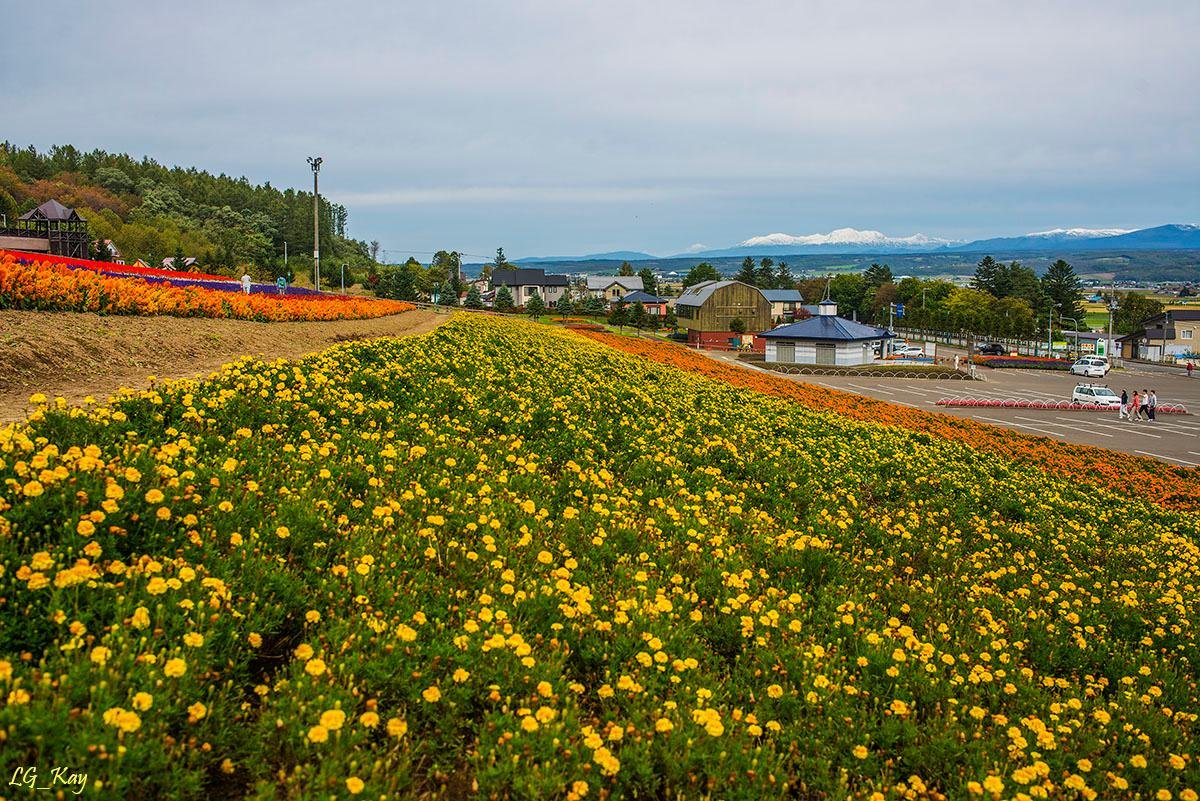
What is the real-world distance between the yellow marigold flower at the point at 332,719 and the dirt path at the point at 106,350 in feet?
19.5

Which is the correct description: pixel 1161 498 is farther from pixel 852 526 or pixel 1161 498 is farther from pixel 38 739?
pixel 38 739

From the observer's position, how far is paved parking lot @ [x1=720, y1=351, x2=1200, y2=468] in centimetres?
2774

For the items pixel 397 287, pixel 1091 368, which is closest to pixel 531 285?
pixel 397 287

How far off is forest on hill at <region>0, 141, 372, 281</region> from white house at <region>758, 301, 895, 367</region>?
5276 centimetres

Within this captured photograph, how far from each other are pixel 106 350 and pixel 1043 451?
70.7 ft

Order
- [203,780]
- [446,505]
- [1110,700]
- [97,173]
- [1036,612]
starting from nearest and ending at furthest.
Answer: [203,780] < [1110,700] < [446,505] < [1036,612] < [97,173]

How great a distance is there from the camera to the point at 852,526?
29.2ft

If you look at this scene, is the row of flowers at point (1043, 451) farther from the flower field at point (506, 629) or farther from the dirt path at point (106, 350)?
the dirt path at point (106, 350)

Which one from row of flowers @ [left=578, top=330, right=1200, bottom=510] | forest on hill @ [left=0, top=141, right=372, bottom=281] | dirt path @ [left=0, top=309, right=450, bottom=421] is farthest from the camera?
forest on hill @ [left=0, top=141, right=372, bottom=281]

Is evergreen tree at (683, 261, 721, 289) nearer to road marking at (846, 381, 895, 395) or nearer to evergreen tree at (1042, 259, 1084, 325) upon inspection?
evergreen tree at (1042, 259, 1084, 325)

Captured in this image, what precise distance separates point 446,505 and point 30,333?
325 inches

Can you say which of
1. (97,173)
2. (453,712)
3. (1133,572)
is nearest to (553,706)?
(453,712)

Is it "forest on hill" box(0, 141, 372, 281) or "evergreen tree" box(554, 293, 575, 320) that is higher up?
"forest on hill" box(0, 141, 372, 281)

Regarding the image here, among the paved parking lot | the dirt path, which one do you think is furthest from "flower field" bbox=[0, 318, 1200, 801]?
the paved parking lot
